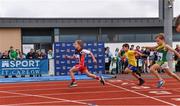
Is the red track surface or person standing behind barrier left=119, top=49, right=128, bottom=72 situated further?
A: person standing behind barrier left=119, top=49, right=128, bottom=72

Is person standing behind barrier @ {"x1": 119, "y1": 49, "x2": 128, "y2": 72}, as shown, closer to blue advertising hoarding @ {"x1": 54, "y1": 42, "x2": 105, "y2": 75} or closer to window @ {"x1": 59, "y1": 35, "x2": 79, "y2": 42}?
blue advertising hoarding @ {"x1": 54, "y1": 42, "x2": 105, "y2": 75}

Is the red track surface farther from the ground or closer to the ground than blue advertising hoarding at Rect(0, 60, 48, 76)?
closer to the ground

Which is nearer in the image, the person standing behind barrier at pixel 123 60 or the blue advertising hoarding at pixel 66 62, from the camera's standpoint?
the person standing behind barrier at pixel 123 60

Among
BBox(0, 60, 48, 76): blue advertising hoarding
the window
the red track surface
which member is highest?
the window

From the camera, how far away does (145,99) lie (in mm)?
12109

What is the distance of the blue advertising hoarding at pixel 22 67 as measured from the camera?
23.1 m

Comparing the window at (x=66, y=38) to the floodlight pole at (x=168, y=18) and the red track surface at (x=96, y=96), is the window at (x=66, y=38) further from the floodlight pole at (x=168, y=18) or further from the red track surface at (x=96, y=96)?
the red track surface at (x=96, y=96)

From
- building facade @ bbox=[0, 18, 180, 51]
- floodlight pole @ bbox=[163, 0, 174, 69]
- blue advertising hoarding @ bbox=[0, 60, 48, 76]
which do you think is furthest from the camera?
building facade @ bbox=[0, 18, 180, 51]

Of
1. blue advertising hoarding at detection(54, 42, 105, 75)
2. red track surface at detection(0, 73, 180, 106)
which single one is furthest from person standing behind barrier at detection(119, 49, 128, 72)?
red track surface at detection(0, 73, 180, 106)

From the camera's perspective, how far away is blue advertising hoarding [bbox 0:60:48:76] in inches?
911

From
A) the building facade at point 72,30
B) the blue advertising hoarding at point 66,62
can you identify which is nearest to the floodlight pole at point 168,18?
the blue advertising hoarding at point 66,62

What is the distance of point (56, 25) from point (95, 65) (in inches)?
591

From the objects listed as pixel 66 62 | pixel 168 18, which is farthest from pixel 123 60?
pixel 168 18

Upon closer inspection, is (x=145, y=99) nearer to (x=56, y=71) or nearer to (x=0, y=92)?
(x=0, y=92)
